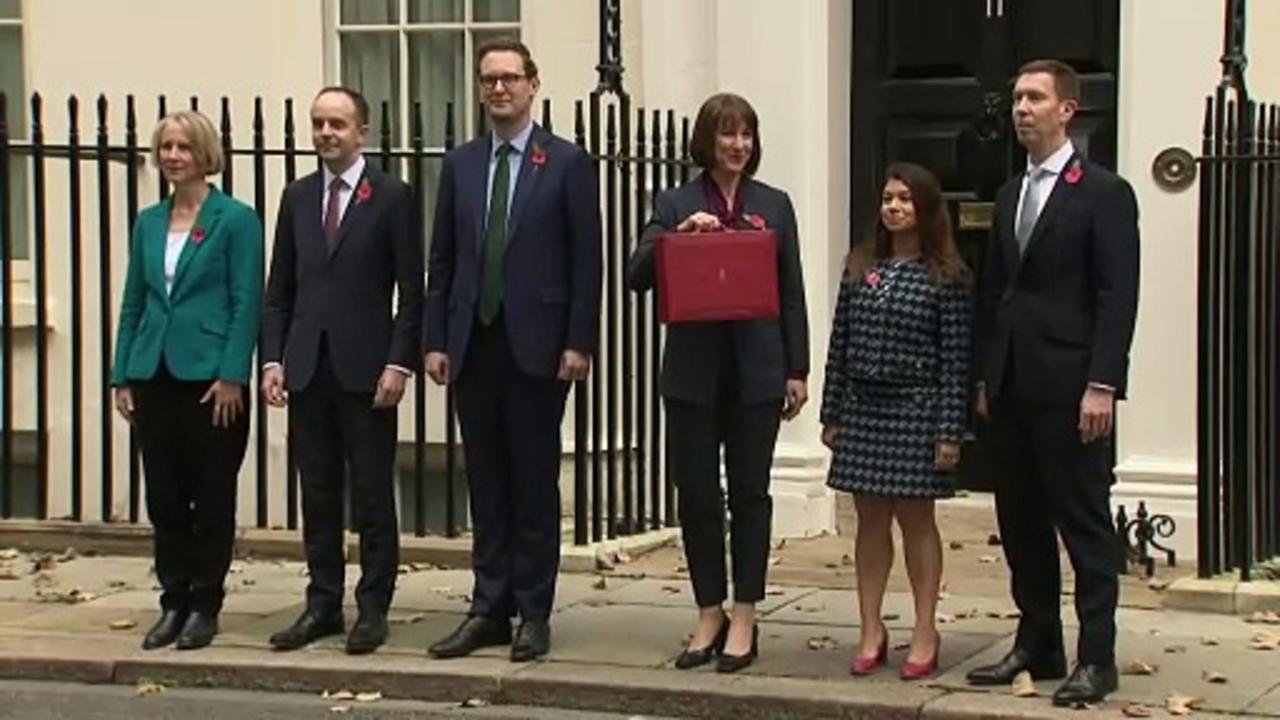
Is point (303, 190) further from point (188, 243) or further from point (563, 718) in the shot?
point (563, 718)

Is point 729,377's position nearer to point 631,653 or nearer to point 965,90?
point 631,653

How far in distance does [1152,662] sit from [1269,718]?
2.51ft

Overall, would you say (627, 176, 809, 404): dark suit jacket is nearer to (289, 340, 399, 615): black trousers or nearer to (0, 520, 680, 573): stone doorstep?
(289, 340, 399, 615): black trousers

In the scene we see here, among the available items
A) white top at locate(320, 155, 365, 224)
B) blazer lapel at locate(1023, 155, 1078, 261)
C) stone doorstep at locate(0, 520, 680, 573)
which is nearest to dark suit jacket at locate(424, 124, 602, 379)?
white top at locate(320, 155, 365, 224)

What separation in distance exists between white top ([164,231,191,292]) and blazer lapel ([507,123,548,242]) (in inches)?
49.5

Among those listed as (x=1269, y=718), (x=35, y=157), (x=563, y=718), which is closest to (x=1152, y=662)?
(x=1269, y=718)

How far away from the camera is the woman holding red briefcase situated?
6.97m

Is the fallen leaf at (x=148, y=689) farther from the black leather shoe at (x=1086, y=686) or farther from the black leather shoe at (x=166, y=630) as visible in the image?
the black leather shoe at (x=1086, y=686)

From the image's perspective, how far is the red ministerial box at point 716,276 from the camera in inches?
268

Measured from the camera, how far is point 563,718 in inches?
269

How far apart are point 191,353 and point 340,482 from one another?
72cm

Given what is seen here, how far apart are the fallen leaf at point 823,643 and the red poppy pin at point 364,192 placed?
2.29 meters

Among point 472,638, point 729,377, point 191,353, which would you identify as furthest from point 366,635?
point 729,377

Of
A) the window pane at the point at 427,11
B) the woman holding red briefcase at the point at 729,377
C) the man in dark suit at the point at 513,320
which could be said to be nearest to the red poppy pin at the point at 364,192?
the man in dark suit at the point at 513,320
